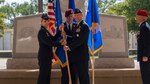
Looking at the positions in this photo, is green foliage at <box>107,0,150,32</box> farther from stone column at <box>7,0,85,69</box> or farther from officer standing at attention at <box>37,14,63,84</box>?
officer standing at attention at <box>37,14,63,84</box>

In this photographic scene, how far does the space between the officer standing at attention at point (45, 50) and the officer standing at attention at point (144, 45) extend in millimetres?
1630

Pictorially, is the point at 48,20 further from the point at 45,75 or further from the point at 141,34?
the point at 141,34

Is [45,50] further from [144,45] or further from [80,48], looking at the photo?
[144,45]

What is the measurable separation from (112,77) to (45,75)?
1.61 m

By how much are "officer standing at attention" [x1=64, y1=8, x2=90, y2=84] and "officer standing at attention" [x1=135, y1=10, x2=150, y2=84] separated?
3.45 feet

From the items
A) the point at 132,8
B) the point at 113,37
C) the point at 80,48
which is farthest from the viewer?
the point at 132,8

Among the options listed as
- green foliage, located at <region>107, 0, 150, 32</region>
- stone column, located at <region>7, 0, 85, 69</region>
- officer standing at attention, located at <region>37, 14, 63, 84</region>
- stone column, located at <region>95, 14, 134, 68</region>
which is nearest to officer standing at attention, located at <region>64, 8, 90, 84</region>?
officer standing at attention, located at <region>37, 14, 63, 84</region>

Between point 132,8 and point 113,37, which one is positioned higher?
point 132,8

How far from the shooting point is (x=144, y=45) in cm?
714

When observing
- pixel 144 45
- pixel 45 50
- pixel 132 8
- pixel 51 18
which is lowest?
pixel 45 50

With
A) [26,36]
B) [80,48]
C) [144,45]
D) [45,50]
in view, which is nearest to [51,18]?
[45,50]

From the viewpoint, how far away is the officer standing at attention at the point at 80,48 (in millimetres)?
6992

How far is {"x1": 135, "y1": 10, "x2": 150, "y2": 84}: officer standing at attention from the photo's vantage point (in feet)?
23.4

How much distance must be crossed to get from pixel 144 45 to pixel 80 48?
124cm
